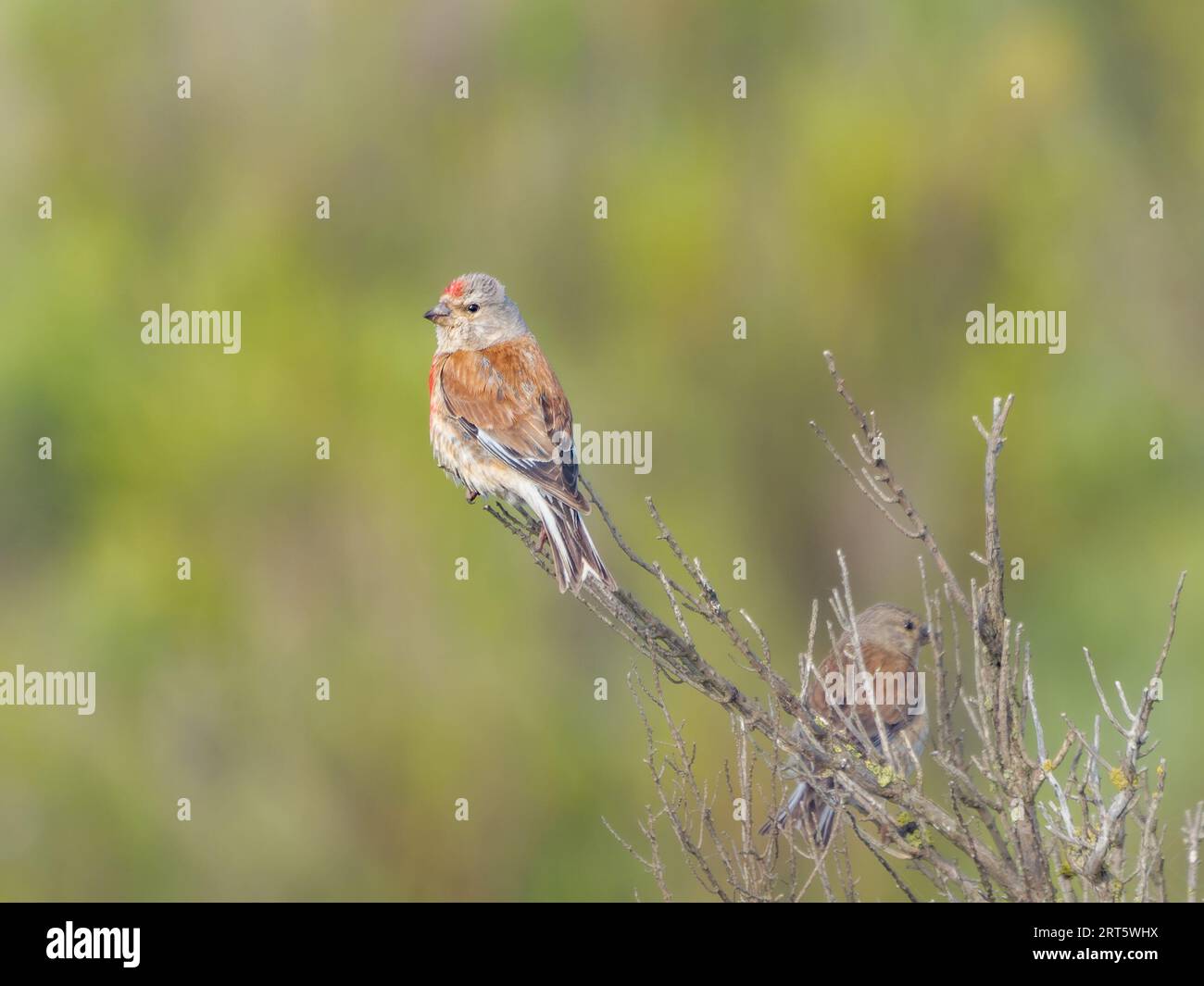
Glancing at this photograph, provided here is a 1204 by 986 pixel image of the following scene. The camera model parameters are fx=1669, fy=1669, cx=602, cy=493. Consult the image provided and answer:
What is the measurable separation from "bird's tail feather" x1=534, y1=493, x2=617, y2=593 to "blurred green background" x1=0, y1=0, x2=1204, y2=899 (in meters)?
9.62

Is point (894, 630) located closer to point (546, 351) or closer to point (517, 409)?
point (517, 409)

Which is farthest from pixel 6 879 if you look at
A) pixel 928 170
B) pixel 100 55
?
pixel 928 170

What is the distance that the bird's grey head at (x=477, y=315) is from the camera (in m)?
8.09

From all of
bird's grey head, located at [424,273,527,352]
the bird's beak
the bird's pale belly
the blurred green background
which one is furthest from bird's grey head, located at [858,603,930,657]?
the blurred green background

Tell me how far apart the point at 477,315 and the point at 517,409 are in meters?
0.83

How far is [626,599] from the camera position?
5336 mm

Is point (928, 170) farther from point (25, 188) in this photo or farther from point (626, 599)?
point (626, 599)

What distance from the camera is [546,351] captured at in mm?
18688

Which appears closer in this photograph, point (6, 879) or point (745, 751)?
point (745, 751)

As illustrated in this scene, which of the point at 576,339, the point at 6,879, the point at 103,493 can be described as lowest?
the point at 6,879

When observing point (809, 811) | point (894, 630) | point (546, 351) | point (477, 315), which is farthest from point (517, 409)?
point (546, 351)

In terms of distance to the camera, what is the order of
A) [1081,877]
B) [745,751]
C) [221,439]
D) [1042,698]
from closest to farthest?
[1081,877], [745,751], [1042,698], [221,439]

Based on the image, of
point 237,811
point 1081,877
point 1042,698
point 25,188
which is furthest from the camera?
point 25,188

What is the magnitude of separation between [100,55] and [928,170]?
10889mm
